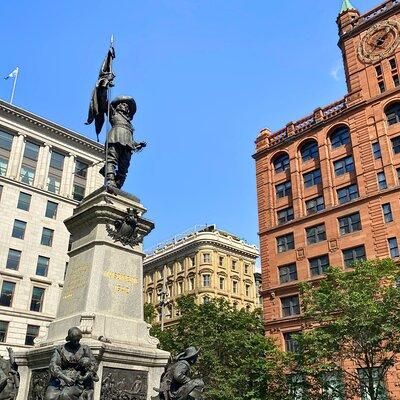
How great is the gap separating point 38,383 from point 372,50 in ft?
170

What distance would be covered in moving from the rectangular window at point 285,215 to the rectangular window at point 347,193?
6.25 m

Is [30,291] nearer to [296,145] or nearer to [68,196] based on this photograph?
[68,196]

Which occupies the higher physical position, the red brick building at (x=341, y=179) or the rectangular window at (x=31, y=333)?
the red brick building at (x=341, y=179)

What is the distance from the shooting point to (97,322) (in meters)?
9.95

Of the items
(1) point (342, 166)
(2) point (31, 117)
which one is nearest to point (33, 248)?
(2) point (31, 117)

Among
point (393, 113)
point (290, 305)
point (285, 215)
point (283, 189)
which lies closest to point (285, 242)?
point (285, 215)

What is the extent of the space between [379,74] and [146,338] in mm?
47460


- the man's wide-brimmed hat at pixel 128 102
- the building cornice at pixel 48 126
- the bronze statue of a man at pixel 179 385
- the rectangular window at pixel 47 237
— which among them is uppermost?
the building cornice at pixel 48 126

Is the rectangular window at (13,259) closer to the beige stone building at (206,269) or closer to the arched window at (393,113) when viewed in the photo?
the beige stone building at (206,269)

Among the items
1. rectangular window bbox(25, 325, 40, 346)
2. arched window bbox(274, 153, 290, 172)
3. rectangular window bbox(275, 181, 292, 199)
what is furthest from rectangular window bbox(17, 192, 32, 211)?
arched window bbox(274, 153, 290, 172)

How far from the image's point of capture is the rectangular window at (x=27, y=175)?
2212 inches

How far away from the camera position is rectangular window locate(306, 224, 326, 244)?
158ft

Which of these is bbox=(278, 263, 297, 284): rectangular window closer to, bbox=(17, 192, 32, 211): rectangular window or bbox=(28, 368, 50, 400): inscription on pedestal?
bbox=(17, 192, 32, 211): rectangular window

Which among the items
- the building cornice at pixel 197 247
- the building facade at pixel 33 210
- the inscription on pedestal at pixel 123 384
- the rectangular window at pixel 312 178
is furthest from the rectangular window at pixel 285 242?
the inscription on pedestal at pixel 123 384
